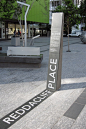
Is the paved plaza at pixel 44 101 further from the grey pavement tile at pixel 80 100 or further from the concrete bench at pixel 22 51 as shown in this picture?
the concrete bench at pixel 22 51

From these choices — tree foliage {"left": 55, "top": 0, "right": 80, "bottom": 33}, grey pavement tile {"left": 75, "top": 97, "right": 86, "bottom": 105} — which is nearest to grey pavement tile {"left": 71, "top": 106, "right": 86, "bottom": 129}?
grey pavement tile {"left": 75, "top": 97, "right": 86, "bottom": 105}

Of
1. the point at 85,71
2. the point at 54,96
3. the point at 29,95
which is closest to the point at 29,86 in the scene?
the point at 29,95

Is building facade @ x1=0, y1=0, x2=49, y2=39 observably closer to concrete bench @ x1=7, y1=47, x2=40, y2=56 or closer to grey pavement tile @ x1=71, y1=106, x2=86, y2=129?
concrete bench @ x1=7, y1=47, x2=40, y2=56

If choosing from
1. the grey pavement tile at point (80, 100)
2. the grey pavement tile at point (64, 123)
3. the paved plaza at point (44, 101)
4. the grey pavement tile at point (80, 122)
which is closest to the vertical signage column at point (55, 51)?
the paved plaza at point (44, 101)

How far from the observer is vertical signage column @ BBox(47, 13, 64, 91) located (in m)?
4.59

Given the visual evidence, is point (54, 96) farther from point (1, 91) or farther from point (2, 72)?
point (2, 72)

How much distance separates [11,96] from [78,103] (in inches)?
65.3

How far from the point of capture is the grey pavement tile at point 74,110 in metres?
3.51

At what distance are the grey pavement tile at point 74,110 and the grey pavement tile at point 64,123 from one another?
5.6 inches

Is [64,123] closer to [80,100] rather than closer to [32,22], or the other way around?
[80,100]

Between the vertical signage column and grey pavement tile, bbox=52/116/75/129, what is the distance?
155cm

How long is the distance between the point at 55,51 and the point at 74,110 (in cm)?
168

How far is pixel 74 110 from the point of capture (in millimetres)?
3740

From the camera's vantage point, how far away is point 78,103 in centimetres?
411
